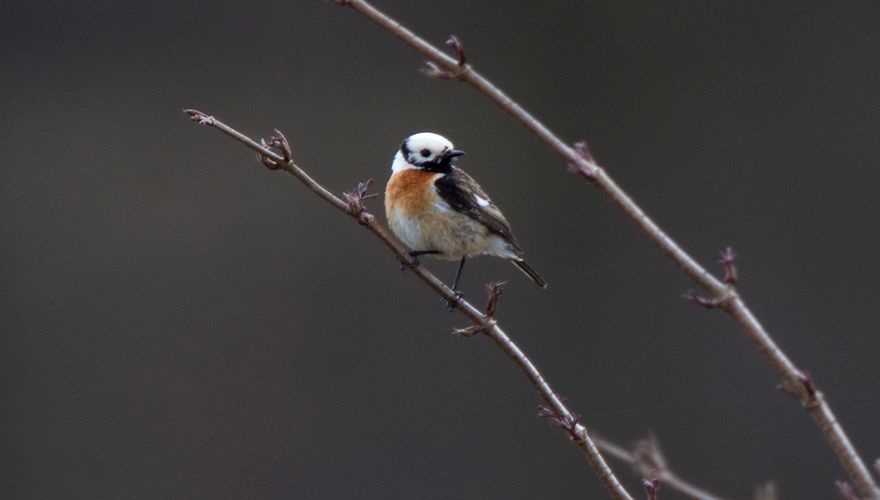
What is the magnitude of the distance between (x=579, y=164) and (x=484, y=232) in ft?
6.51

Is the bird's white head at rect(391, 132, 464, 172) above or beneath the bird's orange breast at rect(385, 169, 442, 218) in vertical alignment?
above

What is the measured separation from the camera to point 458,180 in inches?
134

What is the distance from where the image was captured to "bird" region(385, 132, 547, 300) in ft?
10.7

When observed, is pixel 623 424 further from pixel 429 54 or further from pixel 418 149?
pixel 429 54

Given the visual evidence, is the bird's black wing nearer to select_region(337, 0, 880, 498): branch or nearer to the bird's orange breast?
the bird's orange breast

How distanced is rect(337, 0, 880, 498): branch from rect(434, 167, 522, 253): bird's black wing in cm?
186

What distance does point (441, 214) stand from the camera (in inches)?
128

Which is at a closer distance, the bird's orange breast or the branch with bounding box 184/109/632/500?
the branch with bounding box 184/109/632/500

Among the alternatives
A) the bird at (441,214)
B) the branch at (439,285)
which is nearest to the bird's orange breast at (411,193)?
the bird at (441,214)

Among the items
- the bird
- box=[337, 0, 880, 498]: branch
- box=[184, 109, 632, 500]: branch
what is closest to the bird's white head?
the bird

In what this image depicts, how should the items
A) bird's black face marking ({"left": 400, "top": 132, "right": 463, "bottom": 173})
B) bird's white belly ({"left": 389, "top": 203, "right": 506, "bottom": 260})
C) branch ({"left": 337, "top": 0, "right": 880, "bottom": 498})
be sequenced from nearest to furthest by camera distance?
branch ({"left": 337, "top": 0, "right": 880, "bottom": 498}), bird's white belly ({"left": 389, "top": 203, "right": 506, "bottom": 260}), bird's black face marking ({"left": 400, "top": 132, "right": 463, "bottom": 173})

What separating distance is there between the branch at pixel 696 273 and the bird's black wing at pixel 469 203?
1.86 m

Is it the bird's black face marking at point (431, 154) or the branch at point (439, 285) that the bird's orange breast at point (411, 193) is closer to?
the bird's black face marking at point (431, 154)

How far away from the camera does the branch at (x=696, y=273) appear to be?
1.22 metres
